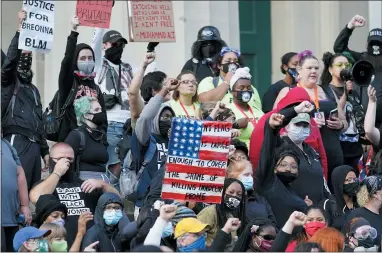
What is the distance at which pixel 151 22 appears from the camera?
21484 mm

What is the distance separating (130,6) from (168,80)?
220cm

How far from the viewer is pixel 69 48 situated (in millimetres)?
19891

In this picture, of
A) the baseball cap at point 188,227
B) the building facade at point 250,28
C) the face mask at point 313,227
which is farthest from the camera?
the building facade at point 250,28

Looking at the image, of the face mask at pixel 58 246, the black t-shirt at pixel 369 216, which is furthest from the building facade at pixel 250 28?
the face mask at pixel 58 246

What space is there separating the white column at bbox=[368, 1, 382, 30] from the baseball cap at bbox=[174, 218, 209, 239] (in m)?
8.98

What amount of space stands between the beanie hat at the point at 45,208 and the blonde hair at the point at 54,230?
0.54m

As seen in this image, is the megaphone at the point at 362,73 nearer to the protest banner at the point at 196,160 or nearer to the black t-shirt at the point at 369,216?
the black t-shirt at the point at 369,216

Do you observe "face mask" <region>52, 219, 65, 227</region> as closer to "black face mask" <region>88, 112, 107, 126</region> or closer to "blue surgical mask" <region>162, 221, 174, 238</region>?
"blue surgical mask" <region>162, 221, 174, 238</region>

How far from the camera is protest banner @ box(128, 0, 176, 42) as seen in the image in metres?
21.3

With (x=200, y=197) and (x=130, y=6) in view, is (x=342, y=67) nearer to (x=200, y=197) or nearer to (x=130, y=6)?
(x=130, y=6)

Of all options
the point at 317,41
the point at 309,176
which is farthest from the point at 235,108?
the point at 317,41

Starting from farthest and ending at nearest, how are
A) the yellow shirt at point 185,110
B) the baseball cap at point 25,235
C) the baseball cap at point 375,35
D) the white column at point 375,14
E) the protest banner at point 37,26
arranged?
the white column at point 375,14 < the baseball cap at point 375,35 < the yellow shirt at point 185,110 < the protest banner at point 37,26 < the baseball cap at point 25,235

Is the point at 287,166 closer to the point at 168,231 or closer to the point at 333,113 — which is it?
the point at 333,113

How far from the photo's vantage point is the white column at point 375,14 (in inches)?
1024
